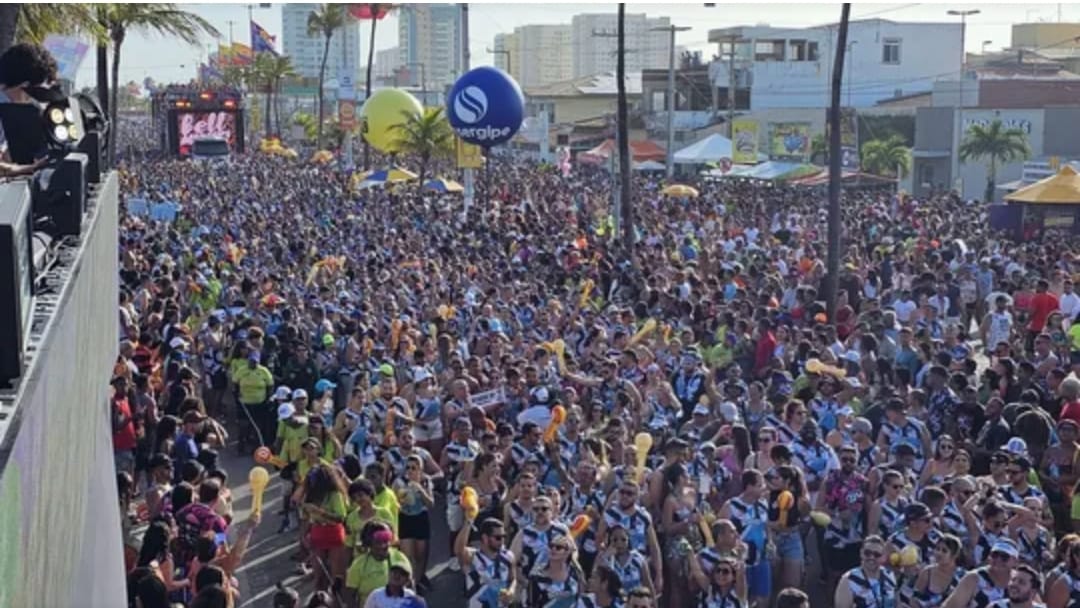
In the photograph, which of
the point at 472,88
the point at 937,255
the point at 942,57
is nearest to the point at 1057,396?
the point at 937,255

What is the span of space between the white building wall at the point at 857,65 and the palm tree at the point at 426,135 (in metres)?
27.3

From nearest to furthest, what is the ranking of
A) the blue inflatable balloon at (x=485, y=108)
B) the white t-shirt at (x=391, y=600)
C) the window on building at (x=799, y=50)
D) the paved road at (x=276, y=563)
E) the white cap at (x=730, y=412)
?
1. the white t-shirt at (x=391, y=600)
2. the paved road at (x=276, y=563)
3. the white cap at (x=730, y=412)
4. the blue inflatable balloon at (x=485, y=108)
5. the window on building at (x=799, y=50)

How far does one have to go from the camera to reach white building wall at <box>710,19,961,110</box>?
64.4 metres

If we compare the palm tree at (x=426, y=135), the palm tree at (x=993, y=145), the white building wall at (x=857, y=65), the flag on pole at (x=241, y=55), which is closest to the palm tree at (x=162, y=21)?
the palm tree at (x=426, y=135)

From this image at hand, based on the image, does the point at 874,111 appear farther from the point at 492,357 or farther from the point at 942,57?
the point at 492,357

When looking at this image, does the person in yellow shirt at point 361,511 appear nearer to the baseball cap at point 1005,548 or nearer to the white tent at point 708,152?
the baseball cap at point 1005,548

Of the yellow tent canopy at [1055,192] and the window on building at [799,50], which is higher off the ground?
the window on building at [799,50]

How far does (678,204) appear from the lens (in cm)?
3744

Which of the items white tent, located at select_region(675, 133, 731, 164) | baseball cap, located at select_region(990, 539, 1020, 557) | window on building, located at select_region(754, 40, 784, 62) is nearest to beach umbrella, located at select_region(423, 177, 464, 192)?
white tent, located at select_region(675, 133, 731, 164)

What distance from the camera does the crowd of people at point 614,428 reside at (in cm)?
850

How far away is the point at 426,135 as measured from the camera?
131 ft

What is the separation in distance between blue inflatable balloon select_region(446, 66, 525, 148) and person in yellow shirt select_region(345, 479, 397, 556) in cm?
2006

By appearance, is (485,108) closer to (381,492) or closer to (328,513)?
(328,513)

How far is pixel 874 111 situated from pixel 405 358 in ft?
144
